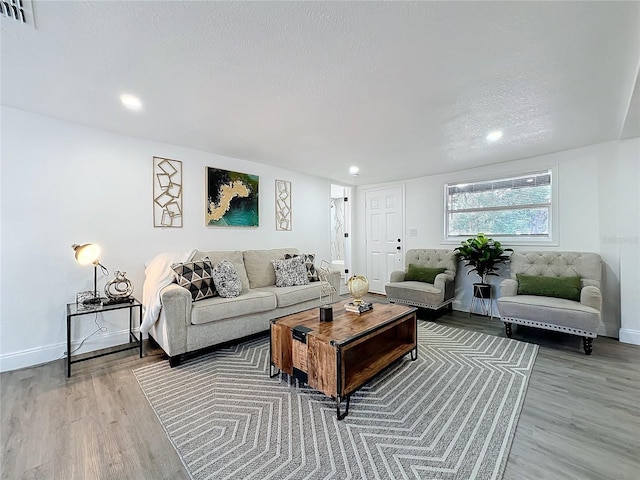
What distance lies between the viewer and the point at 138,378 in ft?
7.46

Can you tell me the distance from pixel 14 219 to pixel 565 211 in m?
5.96

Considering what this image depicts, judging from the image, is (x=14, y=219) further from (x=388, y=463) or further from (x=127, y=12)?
(x=388, y=463)

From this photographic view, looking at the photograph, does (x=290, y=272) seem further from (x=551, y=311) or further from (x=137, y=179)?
(x=551, y=311)

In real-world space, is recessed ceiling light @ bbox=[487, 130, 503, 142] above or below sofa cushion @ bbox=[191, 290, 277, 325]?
above

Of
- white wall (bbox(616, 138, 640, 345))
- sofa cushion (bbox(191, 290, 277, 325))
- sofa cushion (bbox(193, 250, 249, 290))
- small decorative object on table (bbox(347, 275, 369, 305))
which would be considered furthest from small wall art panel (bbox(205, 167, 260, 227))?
white wall (bbox(616, 138, 640, 345))

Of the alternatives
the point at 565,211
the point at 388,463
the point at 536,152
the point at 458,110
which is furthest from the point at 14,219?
the point at 565,211

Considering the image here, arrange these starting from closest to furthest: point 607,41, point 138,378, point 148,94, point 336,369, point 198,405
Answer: point 607,41 < point 336,369 < point 198,405 < point 148,94 < point 138,378

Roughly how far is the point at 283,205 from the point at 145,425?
3.31 metres

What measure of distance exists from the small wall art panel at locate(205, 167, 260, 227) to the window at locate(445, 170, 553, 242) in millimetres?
3169

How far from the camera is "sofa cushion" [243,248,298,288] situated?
357cm

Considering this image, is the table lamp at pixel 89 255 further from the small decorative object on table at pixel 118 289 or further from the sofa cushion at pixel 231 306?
the sofa cushion at pixel 231 306

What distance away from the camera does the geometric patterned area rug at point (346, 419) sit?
139 centimetres

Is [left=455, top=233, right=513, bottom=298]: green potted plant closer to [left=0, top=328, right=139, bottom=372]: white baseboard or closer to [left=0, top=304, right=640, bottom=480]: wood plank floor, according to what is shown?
[left=0, top=304, right=640, bottom=480]: wood plank floor

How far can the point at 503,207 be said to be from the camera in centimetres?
405
